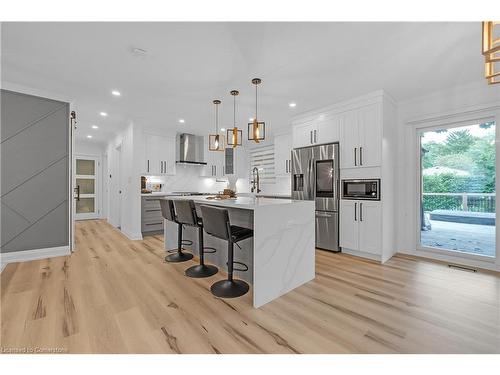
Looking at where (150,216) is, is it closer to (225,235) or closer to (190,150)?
(190,150)

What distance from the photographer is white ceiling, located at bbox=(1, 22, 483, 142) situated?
Answer: 6.69 feet

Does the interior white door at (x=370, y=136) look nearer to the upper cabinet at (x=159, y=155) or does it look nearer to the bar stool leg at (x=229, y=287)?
the bar stool leg at (x=229, y=287)

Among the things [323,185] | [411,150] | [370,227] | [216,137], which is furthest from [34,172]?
[411,150]

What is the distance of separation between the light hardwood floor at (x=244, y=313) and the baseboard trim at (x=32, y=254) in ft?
0.87

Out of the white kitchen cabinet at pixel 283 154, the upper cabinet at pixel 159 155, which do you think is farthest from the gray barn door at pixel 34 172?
the white kitchen cabinet at pixel 283 154

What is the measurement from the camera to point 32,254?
134 inches

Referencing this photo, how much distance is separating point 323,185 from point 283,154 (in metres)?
1.79

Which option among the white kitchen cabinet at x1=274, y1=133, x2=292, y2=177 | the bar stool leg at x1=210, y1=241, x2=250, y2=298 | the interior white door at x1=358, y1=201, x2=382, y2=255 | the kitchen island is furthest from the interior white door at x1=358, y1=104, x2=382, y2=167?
the bar stool leg at x1=210, y1=241, x2=250, y2=298

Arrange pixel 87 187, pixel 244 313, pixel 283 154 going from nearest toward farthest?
pixel 244 313 < pixel 283 154 < pixel 87 187

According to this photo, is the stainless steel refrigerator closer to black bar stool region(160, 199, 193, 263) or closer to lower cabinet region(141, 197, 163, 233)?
black bar stool region(160, 199, 193, 263)

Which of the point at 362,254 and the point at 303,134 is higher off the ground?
the point at 303,134

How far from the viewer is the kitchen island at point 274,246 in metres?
2.11

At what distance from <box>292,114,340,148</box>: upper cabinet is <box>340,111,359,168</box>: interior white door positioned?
110mm

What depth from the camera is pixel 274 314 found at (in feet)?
6.52
